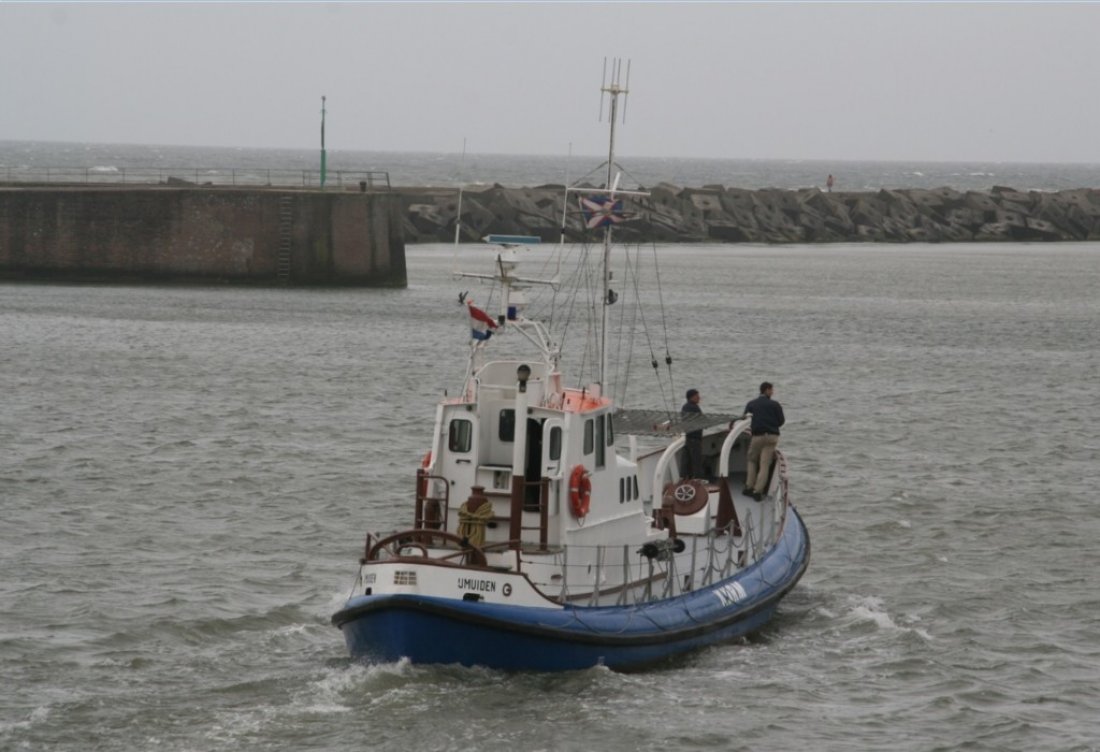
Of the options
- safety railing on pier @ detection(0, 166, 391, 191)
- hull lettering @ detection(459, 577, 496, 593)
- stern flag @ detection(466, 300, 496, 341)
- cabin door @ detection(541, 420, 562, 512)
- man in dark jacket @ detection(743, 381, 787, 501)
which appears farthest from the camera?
safety railing on pier @ detection(0, 166, 391, 191)

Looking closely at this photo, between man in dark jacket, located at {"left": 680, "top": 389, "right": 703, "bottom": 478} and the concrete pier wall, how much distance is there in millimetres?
37935

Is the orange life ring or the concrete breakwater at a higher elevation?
the concrete breakwater

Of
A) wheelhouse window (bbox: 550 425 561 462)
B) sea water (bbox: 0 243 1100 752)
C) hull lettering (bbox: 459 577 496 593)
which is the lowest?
sea water (bbox: 0 243 1100 752)

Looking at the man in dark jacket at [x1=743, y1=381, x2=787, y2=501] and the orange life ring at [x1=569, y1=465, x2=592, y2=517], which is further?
the man in dark jacket at [x1=743, y1=381, x2=787, y2=501]

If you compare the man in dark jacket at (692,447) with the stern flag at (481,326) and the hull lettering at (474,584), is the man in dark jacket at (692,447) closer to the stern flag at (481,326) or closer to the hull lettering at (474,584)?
the stern flag at (481,326)

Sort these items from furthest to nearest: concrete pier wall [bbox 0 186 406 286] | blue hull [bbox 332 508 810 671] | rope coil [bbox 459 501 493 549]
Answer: concrete pier wall [bbox 0 186 406 286] → rope coil [bbox 459 501 493 549] → blue hull [bbox 332 508 810 671]

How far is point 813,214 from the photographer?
107 metres

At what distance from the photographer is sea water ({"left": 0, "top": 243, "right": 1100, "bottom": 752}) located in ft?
57.4

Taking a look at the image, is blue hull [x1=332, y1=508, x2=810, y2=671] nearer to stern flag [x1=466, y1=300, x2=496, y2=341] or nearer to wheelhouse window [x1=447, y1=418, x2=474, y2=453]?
wheelhouse window [x1=447, y1=418, x2=474, y2=453]

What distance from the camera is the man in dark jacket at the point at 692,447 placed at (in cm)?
2433

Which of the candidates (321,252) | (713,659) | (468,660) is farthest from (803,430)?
(321,252)

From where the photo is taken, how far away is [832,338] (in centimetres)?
5572

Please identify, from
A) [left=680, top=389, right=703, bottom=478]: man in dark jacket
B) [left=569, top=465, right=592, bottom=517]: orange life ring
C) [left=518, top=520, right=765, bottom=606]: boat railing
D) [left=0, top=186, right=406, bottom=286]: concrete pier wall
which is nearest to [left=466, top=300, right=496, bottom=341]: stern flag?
[left=569, top=465, right=592, bottom=517]: orange life ring

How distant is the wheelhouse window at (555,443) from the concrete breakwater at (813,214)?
2836 inches
